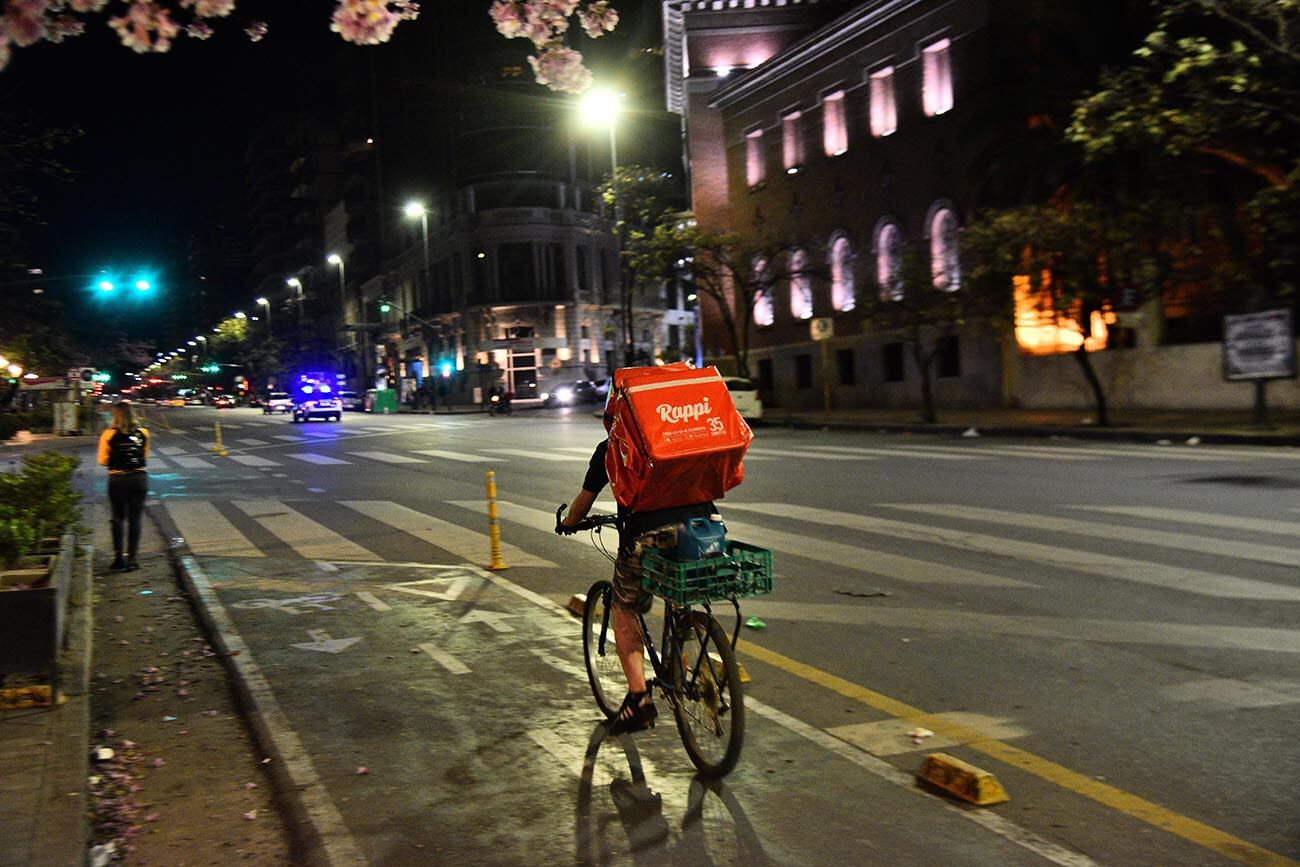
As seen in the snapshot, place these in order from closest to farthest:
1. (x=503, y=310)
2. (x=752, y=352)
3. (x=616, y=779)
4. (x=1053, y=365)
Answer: (x=616, y=779) < (x=1053, y=365) < (x=752, y=352) < (x=503, y=310)

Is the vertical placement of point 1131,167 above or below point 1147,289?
above

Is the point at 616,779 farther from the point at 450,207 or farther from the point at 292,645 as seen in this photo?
the point at 450,207

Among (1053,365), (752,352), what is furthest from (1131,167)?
(752,352)

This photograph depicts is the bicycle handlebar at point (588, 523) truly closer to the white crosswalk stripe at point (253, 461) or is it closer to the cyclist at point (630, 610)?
→ the cyclist at point (630, 610)

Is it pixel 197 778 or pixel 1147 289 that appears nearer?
pixel 197 778

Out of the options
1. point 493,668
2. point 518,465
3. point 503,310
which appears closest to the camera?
point 493,668

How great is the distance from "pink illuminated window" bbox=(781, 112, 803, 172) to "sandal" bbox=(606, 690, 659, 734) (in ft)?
134

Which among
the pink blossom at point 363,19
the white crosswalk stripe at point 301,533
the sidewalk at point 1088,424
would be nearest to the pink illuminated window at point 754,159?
the sidewalk at point 1088,424

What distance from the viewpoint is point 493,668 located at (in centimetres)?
692

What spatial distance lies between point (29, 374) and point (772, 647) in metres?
55.4

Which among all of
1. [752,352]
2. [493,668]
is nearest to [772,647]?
[493,668]

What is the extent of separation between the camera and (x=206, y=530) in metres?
14.1

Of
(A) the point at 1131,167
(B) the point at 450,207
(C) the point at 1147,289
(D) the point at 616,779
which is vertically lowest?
(D) the point at 616,779

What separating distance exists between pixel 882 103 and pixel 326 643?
3561cm
